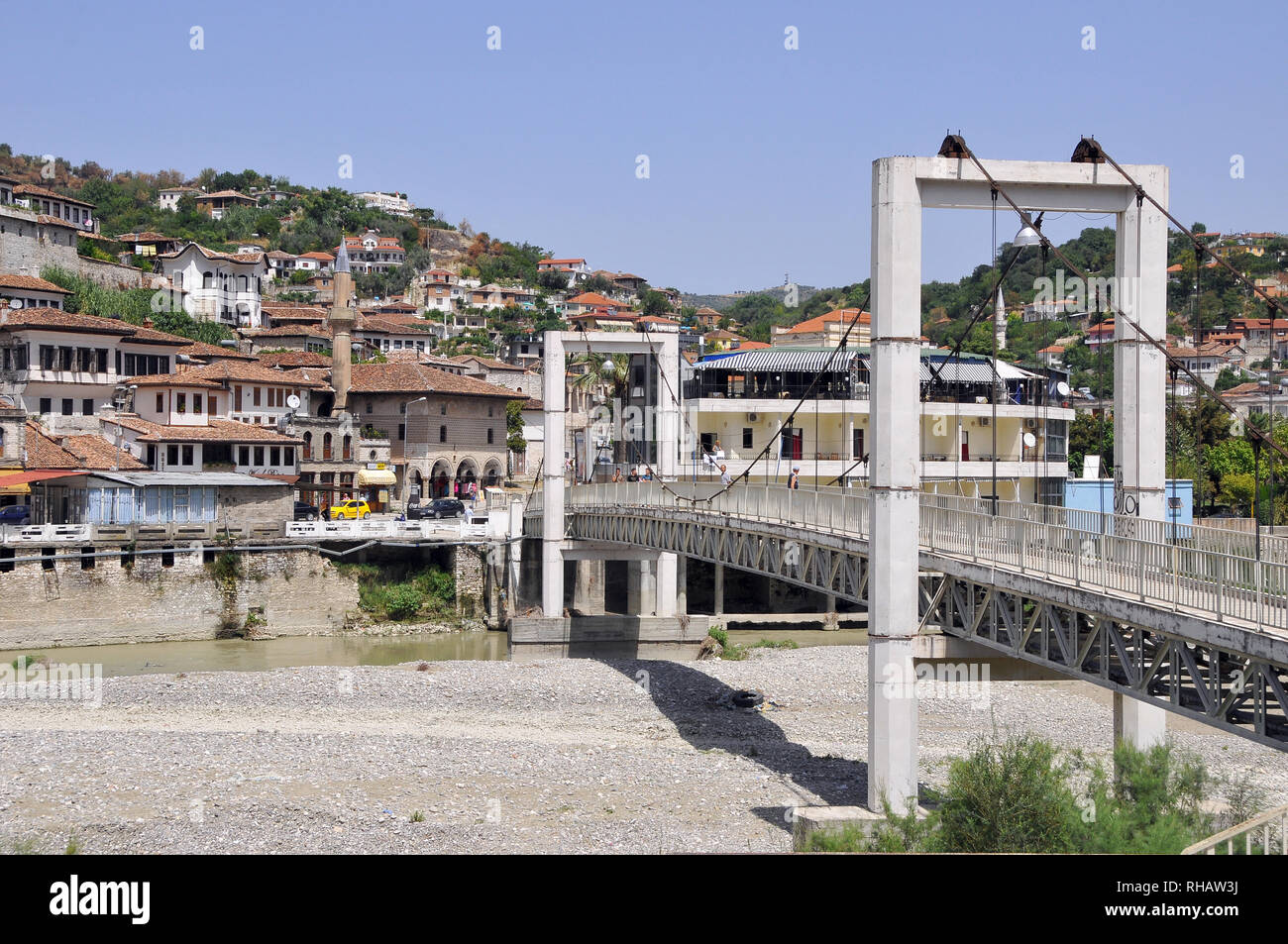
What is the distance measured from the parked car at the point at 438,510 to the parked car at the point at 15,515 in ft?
47.2

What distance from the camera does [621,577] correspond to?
1973 inches

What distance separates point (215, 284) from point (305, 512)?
48535 mm

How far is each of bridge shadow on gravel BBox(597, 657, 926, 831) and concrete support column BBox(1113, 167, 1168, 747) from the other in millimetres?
5370

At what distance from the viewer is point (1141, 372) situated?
777 inches

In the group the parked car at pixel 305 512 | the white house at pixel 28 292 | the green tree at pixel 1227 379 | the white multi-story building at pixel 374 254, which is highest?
the white multi-story building at pixel 374 254

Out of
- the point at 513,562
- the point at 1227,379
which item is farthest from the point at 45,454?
the point at 1227,379

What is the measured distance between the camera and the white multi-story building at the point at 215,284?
92.1 metres

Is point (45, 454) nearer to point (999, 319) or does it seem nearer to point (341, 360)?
point (341, 360)

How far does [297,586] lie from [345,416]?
18233 millimetres

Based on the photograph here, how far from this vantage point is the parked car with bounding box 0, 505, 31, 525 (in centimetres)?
4409

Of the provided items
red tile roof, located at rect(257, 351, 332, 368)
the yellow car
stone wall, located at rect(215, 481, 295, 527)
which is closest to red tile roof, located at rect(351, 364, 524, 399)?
red tile roof, located at rect(257, 351, 332, 368)

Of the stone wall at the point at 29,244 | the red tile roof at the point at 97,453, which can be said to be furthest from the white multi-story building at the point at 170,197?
the red tile roof at the point at 97,453

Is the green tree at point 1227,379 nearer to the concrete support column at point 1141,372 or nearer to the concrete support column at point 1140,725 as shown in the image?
the concrete support column at point 1141,372

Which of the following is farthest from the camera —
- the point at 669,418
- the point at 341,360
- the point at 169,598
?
the point at 341,360
